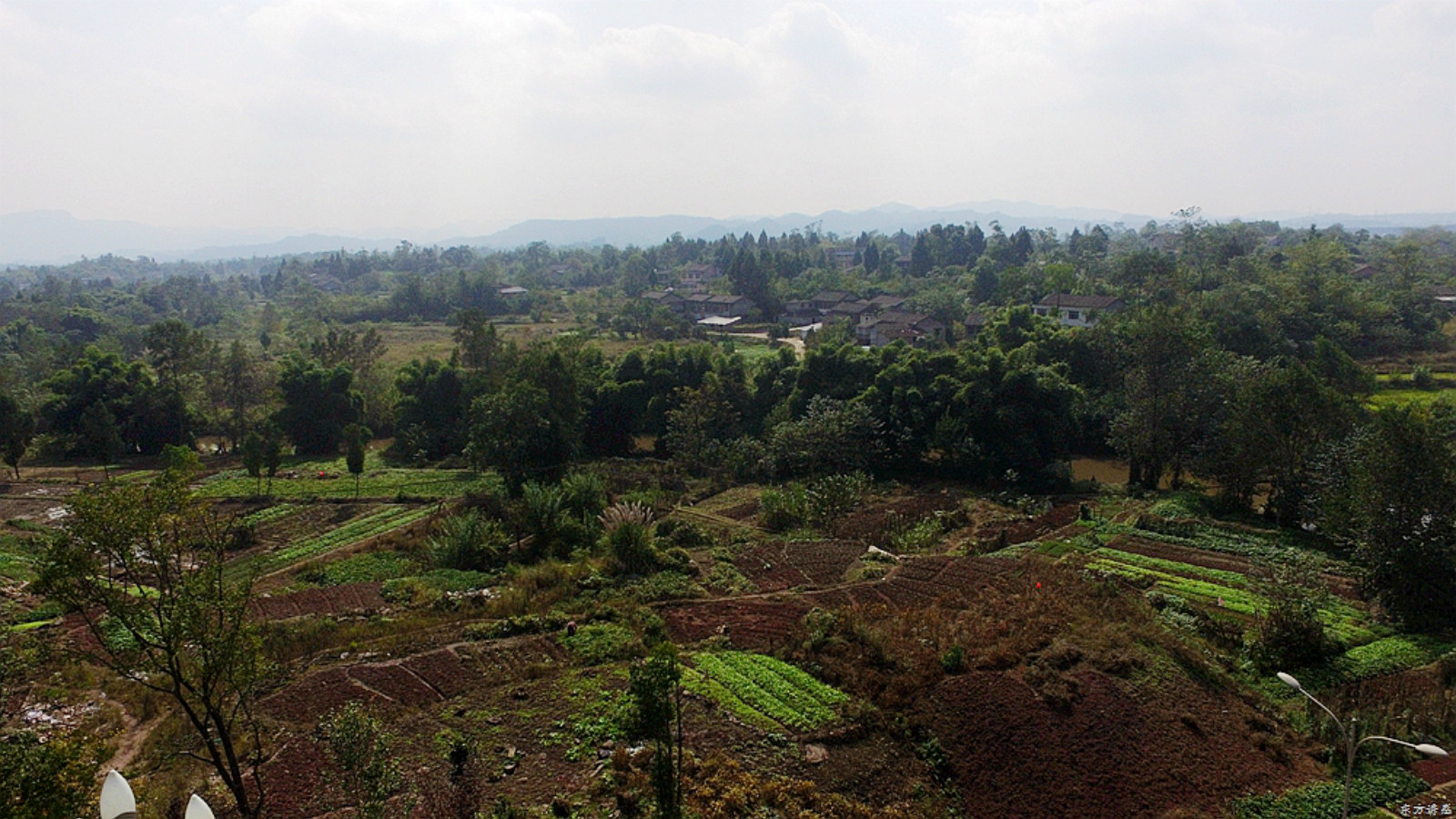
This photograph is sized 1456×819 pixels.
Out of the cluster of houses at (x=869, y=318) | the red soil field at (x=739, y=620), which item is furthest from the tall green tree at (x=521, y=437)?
the cluster of houses at (x=869, y=318)

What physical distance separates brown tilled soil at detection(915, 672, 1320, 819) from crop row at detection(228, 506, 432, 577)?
1677 centimetres

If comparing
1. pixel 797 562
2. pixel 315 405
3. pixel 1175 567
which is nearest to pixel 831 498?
pixel 797 562

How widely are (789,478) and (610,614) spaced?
1364cm

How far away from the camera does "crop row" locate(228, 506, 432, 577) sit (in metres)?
20.7

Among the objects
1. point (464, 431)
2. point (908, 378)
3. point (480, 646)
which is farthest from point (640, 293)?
point (480, 646)

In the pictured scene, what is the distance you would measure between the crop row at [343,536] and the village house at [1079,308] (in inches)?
1639

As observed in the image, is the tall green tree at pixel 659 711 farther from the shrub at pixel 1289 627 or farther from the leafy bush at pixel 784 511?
the leafy bush at pixel 784 511

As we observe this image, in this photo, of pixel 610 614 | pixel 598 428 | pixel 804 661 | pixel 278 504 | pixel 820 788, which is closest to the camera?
pixel 820 788

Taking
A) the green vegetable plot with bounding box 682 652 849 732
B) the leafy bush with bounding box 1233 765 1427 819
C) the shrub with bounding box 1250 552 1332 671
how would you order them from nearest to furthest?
1. the leafy bush with bounding box 1233 765 1427 819
2. the green vegetable plot with bounding box 682 652 849 732
3. the shrub with bounding box 1250 552 1332 671

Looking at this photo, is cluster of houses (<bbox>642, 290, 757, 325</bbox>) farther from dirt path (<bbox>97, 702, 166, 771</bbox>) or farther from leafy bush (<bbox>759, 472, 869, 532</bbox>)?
dirt path (<bbox>97, 702, 166, 771</bbox>)

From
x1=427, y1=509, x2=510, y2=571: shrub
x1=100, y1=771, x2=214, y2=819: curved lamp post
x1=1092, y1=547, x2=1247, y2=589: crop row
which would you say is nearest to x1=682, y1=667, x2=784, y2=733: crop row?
x1=100, y1=771, x2=214, y2=819: curved lamp post

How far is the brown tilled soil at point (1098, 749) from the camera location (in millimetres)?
10578

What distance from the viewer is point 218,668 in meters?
8.91

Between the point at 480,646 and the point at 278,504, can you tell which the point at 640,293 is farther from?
the point at 480,646
